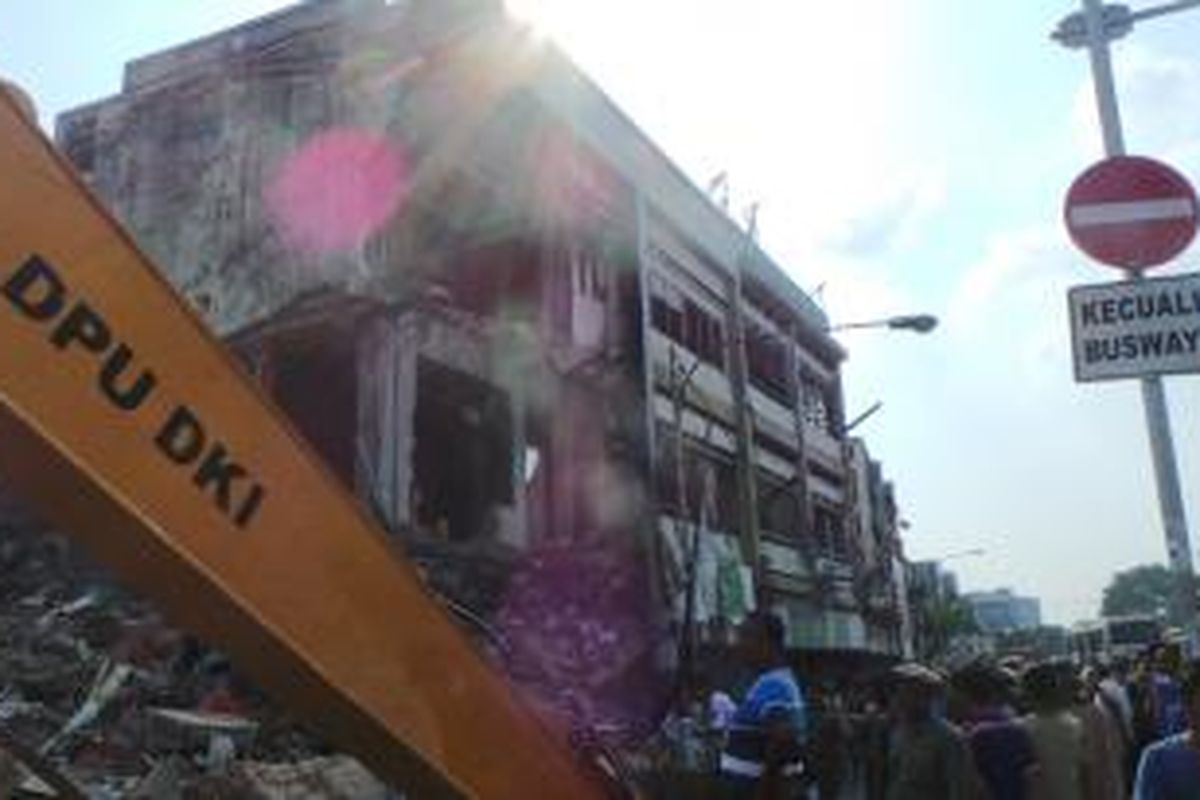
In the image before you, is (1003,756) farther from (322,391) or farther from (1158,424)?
(322,391)

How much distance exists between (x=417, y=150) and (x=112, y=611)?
348 inches

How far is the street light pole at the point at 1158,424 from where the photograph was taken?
6746 millimetres

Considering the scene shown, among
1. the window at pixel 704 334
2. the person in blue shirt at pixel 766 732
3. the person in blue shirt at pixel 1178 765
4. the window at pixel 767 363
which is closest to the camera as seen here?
the person in blue shirt at pixel 1178 765

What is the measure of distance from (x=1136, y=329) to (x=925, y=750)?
1.80 meters

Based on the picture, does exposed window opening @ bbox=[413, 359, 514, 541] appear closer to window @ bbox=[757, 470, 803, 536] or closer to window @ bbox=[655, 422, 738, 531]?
window @ bbox=[655, 422, 738, 531]

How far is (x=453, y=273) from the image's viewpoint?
29.1m

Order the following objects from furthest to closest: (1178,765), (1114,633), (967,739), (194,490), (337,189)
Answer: (1114,633) → (337,189) → (967,739) → (1178,765) → (194,490)

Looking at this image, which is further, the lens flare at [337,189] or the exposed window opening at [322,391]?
the exposed window opening at [322,391]

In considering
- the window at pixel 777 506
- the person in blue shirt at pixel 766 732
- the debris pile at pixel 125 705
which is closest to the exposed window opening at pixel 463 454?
the debris pile at pixel 125 705

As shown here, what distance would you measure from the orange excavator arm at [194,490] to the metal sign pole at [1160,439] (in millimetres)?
4164

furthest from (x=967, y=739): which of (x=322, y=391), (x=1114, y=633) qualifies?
(x=1114, y=633)

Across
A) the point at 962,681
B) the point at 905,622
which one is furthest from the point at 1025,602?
the point at 962,681

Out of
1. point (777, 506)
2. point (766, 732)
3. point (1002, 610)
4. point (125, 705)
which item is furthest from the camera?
point (1002, 610)

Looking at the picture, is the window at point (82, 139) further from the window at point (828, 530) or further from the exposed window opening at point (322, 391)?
the window at point (828, 530)
